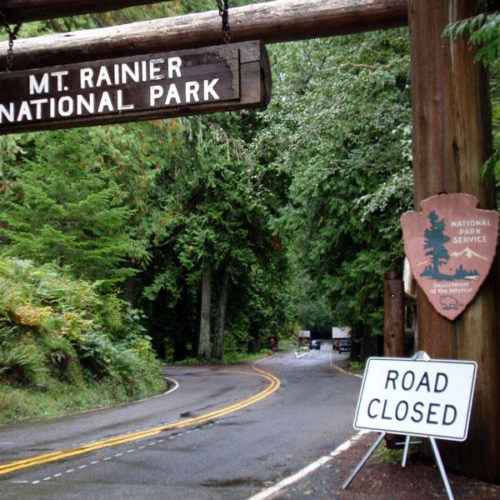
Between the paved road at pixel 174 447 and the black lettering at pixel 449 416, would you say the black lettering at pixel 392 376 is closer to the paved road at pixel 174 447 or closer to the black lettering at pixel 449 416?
the black lettering at pixel 449 416

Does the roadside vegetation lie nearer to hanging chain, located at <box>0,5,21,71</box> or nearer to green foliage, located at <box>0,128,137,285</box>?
green foliage, located at <box>0,128,137,285</box>

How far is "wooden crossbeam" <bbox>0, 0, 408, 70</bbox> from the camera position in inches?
257

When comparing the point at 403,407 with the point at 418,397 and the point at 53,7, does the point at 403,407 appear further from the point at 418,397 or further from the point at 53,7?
the point at 53,7

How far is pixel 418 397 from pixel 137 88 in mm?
3943

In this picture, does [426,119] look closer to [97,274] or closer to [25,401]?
[25,401]

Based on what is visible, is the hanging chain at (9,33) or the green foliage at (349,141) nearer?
the hanging chain at (9,33)

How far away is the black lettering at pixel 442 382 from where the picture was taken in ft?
19.6

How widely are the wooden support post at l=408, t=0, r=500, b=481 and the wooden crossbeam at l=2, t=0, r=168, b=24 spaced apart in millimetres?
3056

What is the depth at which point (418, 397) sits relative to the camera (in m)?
6.08

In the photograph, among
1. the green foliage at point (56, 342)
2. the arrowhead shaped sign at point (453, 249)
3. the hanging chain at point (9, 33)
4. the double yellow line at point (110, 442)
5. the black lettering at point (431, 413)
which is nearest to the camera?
the black lettering at point (431, 413)

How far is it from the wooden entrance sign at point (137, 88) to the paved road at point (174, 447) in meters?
3.68

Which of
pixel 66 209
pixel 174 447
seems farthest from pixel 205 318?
pixel 174 447

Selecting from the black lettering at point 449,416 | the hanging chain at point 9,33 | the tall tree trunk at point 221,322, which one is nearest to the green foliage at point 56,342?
the hanging chain at point 9,33

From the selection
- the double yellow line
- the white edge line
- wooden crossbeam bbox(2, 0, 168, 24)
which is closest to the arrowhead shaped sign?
the white edge line
